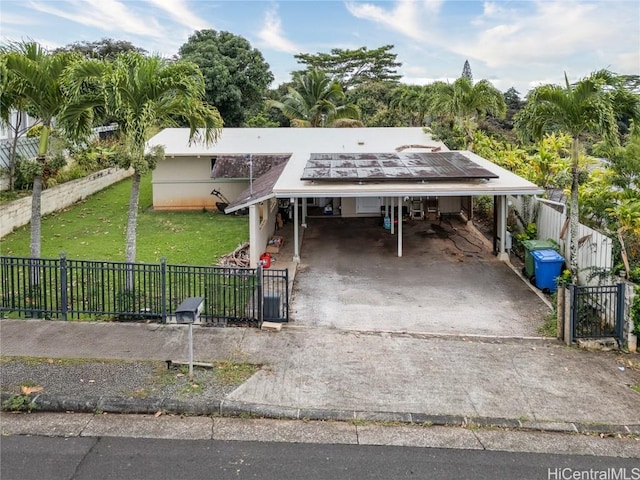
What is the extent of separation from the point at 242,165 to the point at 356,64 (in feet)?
138

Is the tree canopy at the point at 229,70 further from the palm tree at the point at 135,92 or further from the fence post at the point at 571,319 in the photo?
the fence post at the point at 571,319

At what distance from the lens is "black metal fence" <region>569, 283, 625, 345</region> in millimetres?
10070

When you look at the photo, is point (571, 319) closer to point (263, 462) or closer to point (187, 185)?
point (263, 462)

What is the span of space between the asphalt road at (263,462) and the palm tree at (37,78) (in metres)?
7.04

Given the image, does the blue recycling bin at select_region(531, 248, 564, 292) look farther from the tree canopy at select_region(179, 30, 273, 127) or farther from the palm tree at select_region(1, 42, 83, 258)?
the tree canopy at select_region(179, 30, 273, 127)

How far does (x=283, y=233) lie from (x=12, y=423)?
535 inches

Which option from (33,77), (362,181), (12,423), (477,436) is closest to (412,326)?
(477,436)

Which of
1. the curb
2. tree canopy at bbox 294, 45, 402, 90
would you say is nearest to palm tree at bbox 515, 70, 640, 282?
the curb

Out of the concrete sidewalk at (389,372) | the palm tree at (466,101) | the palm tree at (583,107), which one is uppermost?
the palm tree at (466,101)

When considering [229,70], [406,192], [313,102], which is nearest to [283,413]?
[406,192]

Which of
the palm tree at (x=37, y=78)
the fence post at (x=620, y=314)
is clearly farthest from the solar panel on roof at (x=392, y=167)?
the palm tree at (x=37, y=78)

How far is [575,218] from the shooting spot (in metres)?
12.3

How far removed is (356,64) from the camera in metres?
60.2

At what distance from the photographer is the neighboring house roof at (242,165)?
21797mm
